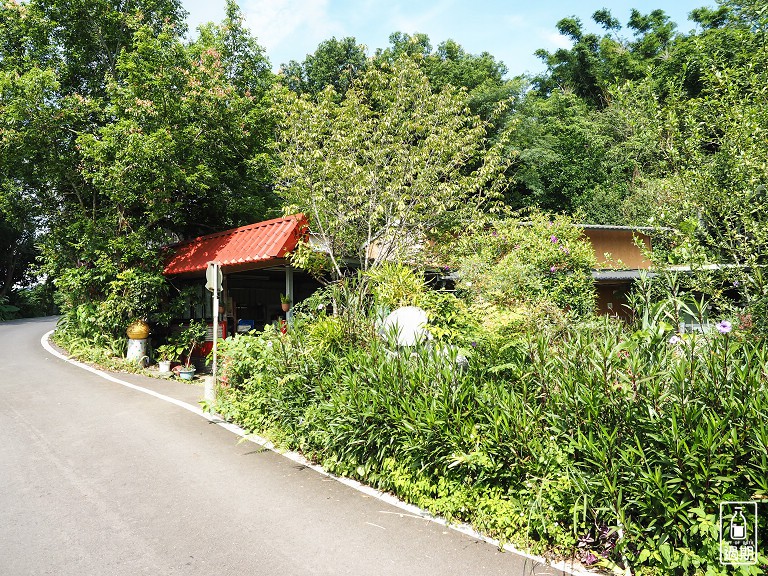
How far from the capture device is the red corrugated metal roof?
10500 millimetres

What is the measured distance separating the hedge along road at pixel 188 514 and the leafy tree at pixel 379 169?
4853mm

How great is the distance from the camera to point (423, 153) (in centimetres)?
1019

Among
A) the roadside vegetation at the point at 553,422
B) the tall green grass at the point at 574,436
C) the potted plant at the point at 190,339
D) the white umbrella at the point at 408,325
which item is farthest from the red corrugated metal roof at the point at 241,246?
the tall green grass at the point at 574,436

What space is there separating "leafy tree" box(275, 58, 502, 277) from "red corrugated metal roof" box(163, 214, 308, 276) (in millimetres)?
548

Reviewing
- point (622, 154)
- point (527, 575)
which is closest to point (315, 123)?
point (527, 575)

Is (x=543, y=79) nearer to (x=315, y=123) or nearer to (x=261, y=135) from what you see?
(x=261, y=135)

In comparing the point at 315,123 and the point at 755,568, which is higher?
the point at 315,123

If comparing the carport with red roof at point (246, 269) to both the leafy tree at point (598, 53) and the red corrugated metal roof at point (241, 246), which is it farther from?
the leafy tree at point (598, 53)

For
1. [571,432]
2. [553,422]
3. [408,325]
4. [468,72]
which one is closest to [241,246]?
[408,325]

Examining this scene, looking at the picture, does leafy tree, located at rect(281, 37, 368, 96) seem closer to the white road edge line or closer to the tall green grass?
the white road edge line

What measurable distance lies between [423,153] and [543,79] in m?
28.7

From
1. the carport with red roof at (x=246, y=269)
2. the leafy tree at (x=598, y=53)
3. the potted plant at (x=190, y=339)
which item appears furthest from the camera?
the leafy tree at (x=598, y=53)

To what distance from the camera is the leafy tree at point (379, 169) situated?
32.9 ft

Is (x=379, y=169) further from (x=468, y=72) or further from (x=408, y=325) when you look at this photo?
(x=468, y=72)
